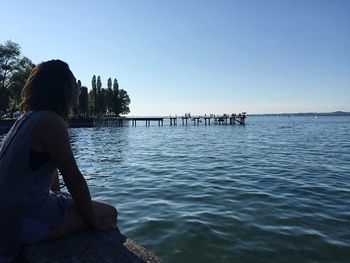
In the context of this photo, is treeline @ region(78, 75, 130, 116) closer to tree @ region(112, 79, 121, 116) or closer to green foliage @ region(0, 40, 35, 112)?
tree @ region(112, 79, 121, 116)

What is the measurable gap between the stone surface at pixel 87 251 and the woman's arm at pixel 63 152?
28 cm

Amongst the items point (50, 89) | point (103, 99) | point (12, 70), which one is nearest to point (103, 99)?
point (103, 99)

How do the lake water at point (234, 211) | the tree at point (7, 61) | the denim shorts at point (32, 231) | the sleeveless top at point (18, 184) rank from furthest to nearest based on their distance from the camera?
the tree at point (7, 61) < the lake water at point (234, 211) < the denim shorts at point (32, 231) < the sleeveless top at point (18, 184)

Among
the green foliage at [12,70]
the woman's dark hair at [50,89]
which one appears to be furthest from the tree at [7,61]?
the woman's dark hair at [50,89]

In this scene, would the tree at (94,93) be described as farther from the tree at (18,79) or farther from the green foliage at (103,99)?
the tree at (18,79)

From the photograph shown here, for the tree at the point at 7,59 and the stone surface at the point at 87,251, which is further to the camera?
the tree at the point at 7,59

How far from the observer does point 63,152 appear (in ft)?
9.93

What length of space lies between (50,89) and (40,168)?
719mm

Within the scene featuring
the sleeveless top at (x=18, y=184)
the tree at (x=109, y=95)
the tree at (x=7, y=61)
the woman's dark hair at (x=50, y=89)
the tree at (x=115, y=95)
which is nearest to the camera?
the sleeveless top at (x=18, y=184)

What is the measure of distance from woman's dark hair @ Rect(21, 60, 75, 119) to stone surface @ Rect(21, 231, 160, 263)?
1185 mm

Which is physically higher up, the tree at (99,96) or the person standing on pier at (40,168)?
the tree at (99,96)

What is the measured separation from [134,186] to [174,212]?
14.1 feet

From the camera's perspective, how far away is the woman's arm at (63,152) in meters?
2.94

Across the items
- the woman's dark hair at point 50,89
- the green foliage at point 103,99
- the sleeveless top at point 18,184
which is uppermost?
the green foliage at point 103,99
